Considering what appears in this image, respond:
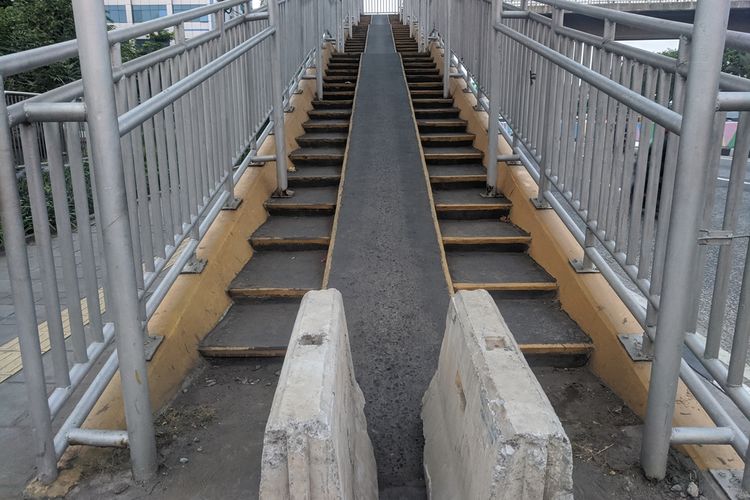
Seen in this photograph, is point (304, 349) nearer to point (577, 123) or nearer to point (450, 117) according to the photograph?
point (577, 123)

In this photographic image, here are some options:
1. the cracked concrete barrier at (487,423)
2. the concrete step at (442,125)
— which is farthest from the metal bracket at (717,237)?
the concrete step at (442,125)

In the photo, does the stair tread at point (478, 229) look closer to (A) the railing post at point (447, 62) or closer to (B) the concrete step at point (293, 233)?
(B) the concrete step at point (293, 233)

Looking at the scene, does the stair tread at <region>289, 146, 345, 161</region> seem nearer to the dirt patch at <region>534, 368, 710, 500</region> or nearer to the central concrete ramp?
the central concrete ramp

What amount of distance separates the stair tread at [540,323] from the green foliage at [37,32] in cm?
1186

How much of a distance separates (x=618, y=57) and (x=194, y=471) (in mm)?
2738

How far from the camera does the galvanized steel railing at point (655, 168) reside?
2.11m

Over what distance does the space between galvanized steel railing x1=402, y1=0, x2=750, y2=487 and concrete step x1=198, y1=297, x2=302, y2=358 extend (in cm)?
182

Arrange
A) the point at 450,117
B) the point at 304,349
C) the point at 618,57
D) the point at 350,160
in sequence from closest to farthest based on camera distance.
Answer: the point at 304,349, the point at 618,57, the point at 350,160, the point at 450,117

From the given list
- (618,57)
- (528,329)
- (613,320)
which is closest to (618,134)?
(618,57)

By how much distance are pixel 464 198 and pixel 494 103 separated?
0.87 meters

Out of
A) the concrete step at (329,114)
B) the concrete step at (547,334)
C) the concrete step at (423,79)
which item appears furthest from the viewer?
the concrete step at (423,79)

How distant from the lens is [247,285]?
4125 millimetres

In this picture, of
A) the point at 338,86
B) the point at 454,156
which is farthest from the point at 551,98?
the point at 338,86

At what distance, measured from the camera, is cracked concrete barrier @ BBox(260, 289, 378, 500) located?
5.48 feet
